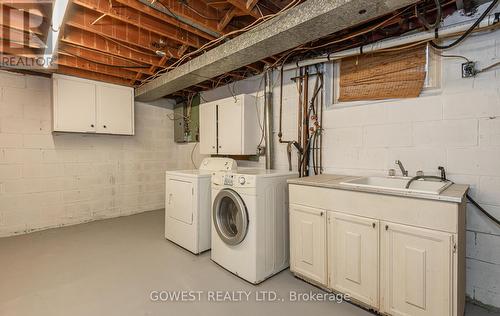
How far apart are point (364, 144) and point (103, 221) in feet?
13.7

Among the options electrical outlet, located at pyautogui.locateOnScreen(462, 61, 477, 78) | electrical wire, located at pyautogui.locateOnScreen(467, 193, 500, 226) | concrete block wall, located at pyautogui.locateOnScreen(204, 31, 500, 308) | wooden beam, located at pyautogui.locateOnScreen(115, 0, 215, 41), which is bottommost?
electrical wire, located at pyautogui.locateOnScreen(467, 193, 500, 226)

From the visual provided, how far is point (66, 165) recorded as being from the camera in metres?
3.87

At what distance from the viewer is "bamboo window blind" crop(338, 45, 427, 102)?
220 cm

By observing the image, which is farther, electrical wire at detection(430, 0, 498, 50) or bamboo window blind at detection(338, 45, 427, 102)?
bamboo window blind at detection(338, 45, 427, 102)

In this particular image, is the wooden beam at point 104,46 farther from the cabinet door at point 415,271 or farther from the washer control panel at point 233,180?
the cabinet door at point 415,271

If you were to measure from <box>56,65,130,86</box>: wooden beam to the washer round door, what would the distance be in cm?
288

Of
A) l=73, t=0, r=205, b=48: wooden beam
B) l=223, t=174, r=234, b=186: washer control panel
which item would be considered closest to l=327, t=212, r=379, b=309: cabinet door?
l=223, t=174, r=234, b=186: washer control panel

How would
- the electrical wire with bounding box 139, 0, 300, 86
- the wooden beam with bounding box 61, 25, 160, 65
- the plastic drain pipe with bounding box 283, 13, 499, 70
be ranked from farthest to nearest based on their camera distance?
the wooden beam with bounding box 61, 25, 160, 65 → the electrical wire with bounding box 139, 0, 300, 86 → the plastic drain pipe with bounding box 283, 13, 499, 70

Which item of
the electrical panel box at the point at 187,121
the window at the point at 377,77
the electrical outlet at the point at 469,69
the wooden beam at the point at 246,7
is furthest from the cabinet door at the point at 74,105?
the electrical outlet at the point at 469,69

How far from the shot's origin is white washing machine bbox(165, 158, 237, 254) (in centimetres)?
287

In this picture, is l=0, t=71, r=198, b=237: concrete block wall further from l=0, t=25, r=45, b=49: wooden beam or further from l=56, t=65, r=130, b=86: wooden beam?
l=0, t=25, r=45, b=49: wooden beam

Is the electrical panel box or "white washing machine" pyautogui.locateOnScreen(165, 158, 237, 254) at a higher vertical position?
the electrical panel box

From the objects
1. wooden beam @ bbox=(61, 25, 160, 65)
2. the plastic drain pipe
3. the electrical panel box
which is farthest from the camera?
the electrical panel box

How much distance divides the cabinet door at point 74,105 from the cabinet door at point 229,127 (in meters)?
2.02
